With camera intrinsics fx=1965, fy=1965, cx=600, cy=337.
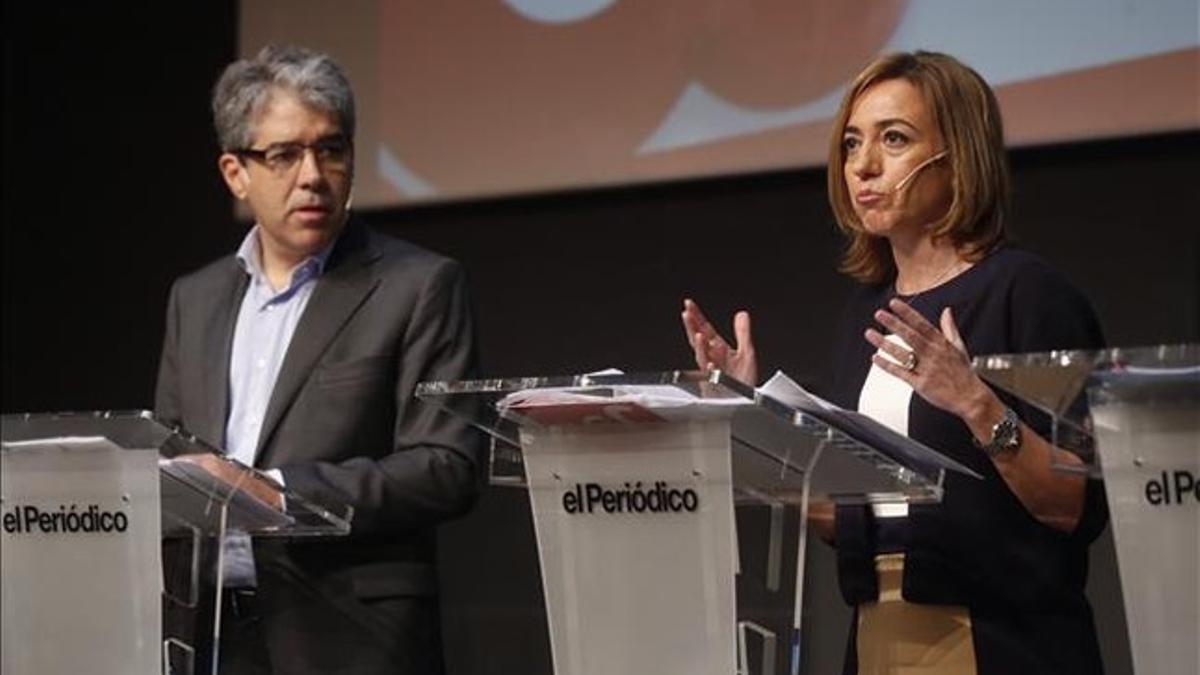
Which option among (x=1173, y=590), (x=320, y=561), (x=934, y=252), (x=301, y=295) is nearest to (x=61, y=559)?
(x=320, y=561)

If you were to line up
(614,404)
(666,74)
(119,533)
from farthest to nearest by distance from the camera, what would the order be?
1. (666,74)
2. (119,533)
3. (614,404)

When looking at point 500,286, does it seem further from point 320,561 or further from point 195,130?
point 320,561

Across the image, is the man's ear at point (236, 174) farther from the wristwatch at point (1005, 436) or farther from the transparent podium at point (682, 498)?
the wristwatch at point (1005, 436)

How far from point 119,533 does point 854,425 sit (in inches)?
39.0

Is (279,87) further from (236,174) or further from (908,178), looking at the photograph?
(908,178)

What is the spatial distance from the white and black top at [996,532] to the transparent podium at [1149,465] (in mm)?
501

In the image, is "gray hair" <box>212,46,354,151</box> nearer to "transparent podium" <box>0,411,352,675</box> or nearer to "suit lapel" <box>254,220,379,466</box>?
"suit lapel" <box>254,220,379,466</box>

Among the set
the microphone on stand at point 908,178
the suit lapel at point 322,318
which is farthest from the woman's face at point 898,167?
the suit lapel at point 322,318

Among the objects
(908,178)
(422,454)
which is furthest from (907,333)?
(422,454)

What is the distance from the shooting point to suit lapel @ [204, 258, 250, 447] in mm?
3129

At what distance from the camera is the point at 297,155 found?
10.6ft

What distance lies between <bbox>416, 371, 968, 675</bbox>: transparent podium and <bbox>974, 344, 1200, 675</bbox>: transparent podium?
0.29 m

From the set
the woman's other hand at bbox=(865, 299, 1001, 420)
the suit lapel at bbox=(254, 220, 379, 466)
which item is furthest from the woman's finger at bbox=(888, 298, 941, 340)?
the suit lapel at bbox=(254, 220, 379, 466)

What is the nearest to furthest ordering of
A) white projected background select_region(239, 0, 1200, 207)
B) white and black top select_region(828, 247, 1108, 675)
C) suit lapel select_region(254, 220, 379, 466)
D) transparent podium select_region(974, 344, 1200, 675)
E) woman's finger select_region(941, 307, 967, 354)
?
transparent podium select_region(974, 344, 1200, 675), woman's finger select_region(941, 307, 967, 354), white and black top select_region(828, 247, 1108, 675), suit lapel select_region(254, 220, 379, 466), white projected background select_region(239, 0, 1200, 207)
